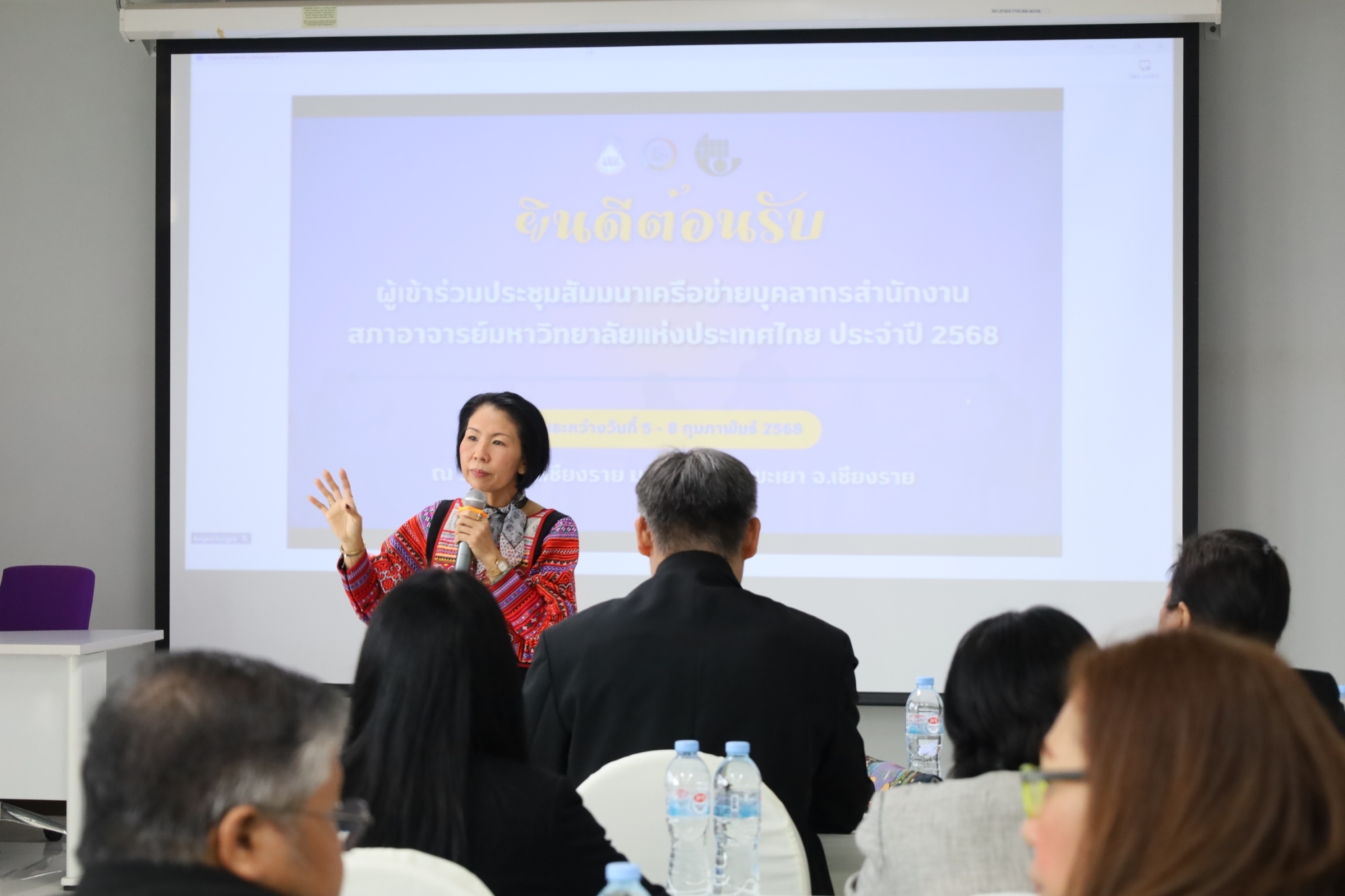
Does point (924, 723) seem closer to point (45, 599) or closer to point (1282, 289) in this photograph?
point (1282, 289)

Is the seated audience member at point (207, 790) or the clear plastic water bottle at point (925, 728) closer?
the seated audience member at point (207, 790)

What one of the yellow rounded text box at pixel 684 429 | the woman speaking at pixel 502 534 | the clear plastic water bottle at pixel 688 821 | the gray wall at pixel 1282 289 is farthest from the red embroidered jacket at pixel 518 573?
the gray wall at pixel 1282 289

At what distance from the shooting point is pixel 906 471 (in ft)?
13.5

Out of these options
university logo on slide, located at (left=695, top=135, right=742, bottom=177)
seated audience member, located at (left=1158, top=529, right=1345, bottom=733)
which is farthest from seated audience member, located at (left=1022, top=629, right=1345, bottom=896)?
university logo on slide, located at (left=695, top=135, right=742, bottom=177)

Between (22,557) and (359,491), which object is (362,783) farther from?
(22,557)

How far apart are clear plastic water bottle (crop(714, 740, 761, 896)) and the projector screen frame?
2.48 m

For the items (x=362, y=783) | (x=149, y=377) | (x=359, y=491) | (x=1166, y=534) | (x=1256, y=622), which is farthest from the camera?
(x=149, y=377)

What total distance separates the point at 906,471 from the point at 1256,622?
6.63 ft

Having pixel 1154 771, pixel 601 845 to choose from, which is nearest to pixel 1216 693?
pixel 1154 771

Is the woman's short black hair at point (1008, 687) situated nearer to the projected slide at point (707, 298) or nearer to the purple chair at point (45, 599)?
the projected slide at point (707, 298)

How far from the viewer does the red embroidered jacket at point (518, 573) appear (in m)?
2.77

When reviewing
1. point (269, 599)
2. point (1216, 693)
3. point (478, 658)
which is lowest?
point (269, 599)

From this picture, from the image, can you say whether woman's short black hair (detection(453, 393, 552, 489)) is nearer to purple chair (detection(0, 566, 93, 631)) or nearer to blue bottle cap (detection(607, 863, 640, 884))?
blue bottle cap (detection(607, 863, 640, 884))

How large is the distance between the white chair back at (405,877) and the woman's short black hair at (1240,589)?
1529mm
